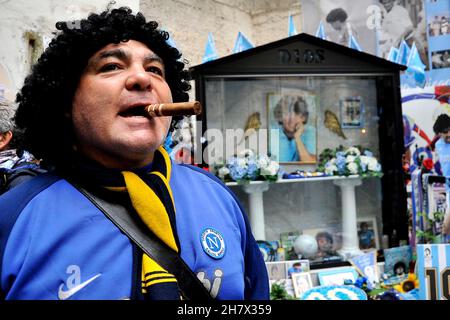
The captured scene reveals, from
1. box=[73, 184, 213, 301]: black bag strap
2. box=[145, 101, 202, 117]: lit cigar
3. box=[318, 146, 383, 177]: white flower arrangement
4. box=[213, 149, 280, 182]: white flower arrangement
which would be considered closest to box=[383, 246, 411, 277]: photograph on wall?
box=[318, 146, 383, 177]: white flower arrangement

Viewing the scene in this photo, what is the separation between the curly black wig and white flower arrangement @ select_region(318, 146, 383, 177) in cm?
257

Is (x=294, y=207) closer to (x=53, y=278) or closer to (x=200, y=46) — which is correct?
(x=200, y=46)

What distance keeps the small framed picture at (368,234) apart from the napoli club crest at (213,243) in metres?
2.79

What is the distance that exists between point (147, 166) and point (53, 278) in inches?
14.2

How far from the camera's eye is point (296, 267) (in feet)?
9.52

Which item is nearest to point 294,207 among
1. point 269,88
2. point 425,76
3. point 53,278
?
point 269,88

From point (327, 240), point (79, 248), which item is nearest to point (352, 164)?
point (327, 240)

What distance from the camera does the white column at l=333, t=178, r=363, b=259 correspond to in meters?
3.34

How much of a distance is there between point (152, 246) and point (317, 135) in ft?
9.38

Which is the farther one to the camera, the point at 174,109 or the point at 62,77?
the point at 62,77

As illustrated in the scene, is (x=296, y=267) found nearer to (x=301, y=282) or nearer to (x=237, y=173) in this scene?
(x=301, y=282)

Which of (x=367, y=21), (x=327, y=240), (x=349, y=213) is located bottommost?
(x=327, y=240)

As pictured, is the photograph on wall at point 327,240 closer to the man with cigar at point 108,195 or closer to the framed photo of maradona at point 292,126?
the framed photo of maradona at point 292,126

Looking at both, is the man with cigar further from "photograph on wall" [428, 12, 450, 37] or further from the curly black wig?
"photograph on wall" [428, 12, 450, 37]
